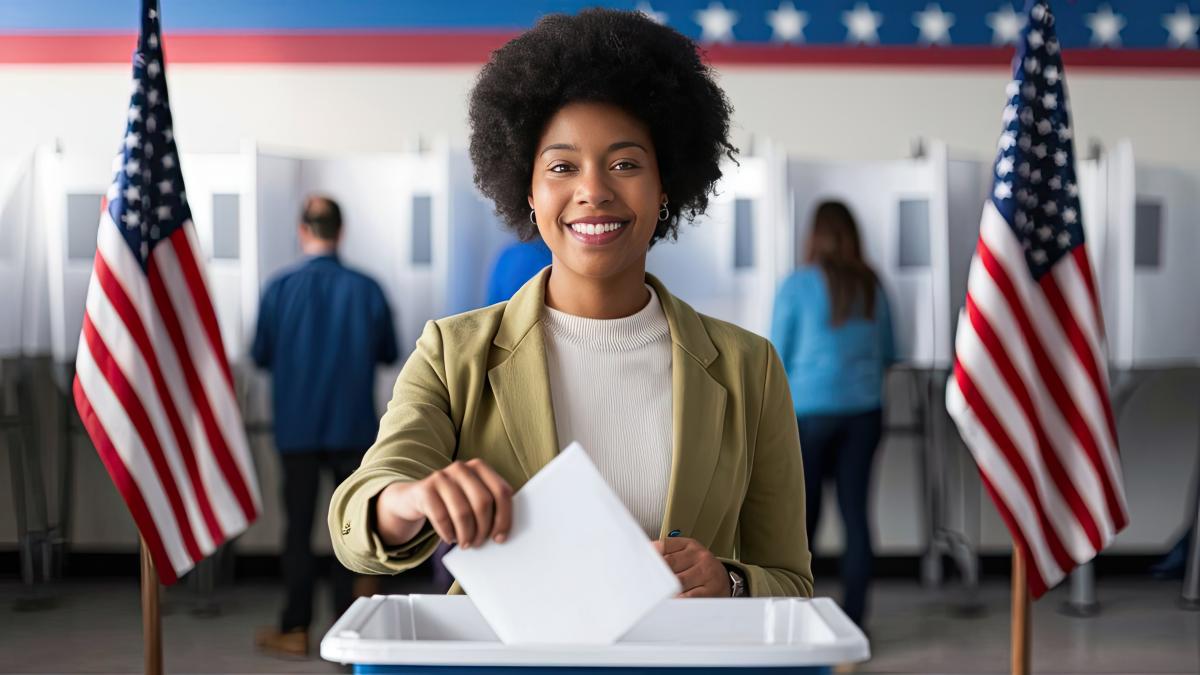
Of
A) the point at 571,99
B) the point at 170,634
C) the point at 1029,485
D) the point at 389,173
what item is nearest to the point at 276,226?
the point at 389,173

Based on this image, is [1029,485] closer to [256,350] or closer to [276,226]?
[256,350]

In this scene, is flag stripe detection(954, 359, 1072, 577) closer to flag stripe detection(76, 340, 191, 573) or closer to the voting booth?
flag stripe detection(76, 340, 191, 573)

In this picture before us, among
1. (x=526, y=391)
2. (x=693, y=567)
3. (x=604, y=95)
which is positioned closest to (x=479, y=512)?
(x=693, y=567)

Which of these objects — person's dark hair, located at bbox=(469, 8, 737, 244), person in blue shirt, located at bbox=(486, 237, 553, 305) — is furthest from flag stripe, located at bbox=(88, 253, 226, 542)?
person's dark hair, located at bbox=(469, 8, 737, 244)

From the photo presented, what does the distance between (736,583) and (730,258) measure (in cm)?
365

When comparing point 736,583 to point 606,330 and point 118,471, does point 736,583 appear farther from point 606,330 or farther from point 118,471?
point 118,471

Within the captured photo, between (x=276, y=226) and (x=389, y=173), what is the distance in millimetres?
472

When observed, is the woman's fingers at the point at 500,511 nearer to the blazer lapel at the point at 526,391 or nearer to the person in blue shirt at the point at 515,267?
the blazer lapel at the point at 526,391

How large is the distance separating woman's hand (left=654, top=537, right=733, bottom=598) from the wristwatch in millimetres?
45

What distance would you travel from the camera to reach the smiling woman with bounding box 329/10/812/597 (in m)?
1.20

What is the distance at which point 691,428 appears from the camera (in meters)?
1.21

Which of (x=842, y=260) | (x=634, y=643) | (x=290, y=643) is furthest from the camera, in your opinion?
(x=842, y=260)

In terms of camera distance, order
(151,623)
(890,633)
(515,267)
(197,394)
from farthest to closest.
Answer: (890,633) < (515,267) < (197,394) < (151,623)

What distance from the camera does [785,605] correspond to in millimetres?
896
